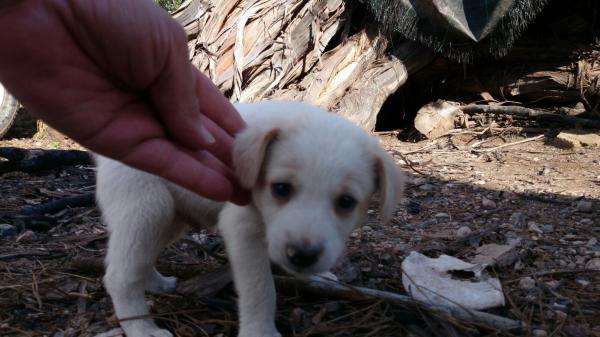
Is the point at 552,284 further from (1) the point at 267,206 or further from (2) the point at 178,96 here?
(2) the point at 178,96

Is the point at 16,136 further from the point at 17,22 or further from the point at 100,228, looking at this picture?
the point at 17,22

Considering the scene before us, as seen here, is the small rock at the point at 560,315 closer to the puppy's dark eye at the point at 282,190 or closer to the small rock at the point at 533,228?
the small rock at the point at 533,228

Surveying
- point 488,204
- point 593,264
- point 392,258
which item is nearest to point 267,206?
point 392,258

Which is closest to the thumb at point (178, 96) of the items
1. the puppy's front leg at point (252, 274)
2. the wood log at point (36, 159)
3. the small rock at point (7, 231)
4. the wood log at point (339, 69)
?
the puppy's front leg at point (252, 274)

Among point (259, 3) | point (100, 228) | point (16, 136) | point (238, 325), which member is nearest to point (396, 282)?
point (238, 325)

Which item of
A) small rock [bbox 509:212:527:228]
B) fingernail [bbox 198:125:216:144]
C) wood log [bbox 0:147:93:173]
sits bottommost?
wood log [bbox 0:147:93:173]

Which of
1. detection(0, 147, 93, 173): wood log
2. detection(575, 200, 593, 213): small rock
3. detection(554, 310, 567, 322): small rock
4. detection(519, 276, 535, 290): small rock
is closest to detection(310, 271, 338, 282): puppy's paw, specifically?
detection(519, 276, 535, 290): small rock

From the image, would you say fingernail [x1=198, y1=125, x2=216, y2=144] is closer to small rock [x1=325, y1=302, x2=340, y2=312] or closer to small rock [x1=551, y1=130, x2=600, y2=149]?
small rock [x1=325, y1=302, x2=340, y2=312]
